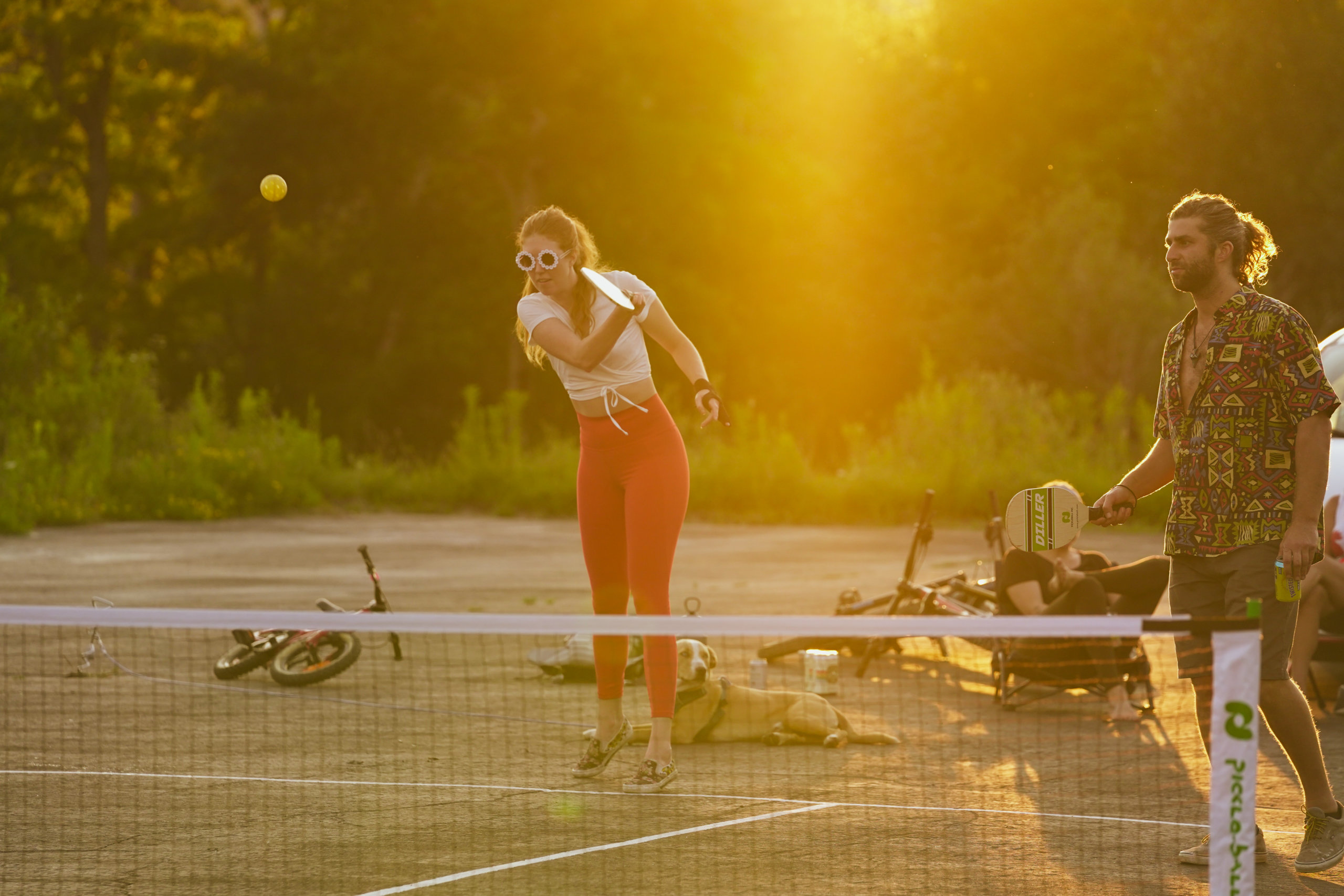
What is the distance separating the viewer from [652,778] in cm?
642

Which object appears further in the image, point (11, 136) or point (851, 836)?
point (11, 136)

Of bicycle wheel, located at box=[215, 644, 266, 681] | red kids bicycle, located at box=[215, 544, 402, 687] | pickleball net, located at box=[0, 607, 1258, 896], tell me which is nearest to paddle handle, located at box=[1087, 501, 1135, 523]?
pickleball net, located at box=[0, 607, 1258, 896]

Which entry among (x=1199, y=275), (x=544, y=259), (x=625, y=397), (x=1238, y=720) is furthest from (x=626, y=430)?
(x=1238, y=720)

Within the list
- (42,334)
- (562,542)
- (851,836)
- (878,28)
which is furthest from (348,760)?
(878,28)

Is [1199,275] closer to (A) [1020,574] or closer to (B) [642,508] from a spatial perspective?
(B) [642,508]

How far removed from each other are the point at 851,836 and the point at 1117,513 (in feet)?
4.81

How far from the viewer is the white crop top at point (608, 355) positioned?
639 cm

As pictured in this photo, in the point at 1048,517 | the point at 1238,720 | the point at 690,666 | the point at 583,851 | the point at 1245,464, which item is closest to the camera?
the point at 1238,720

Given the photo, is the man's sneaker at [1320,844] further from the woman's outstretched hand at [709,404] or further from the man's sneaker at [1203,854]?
the woman's outstretched hand at [709,404]

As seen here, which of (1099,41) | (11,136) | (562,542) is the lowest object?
(562,542)

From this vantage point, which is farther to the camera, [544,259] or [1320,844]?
[544,259]

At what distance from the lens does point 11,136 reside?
41.9 metres

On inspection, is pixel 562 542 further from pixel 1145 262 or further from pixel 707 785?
pixel 1145 262

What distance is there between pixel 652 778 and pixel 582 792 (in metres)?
0.30
